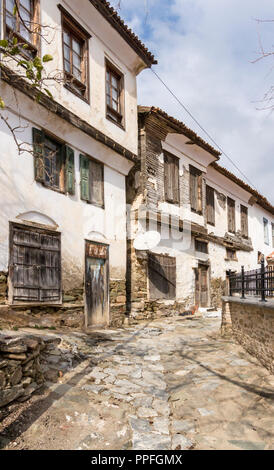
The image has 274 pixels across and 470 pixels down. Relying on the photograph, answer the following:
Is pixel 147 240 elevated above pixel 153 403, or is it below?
above

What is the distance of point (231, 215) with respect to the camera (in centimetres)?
1980

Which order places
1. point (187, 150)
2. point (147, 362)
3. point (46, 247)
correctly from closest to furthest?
point (147, 362), point (46, 247), point (187, 150)

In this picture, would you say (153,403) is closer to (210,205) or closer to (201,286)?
(201,286)

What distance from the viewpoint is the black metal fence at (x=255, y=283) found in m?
6.65

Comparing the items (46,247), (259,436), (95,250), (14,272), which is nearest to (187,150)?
(95,250)

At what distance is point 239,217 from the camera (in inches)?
818

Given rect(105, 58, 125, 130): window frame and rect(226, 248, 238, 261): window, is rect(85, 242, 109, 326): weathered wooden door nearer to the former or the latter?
rect(105, 58, 125, 130): window frame

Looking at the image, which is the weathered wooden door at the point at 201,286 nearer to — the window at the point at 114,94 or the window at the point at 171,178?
the window at the point at 171,178

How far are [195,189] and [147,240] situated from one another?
4.54 metres

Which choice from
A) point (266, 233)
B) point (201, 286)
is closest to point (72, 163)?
point (201, 286)

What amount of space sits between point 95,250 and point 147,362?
12.9 ft

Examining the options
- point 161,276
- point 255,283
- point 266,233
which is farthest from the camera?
point 266,233

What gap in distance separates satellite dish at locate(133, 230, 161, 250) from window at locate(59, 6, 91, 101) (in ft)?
15.9
